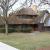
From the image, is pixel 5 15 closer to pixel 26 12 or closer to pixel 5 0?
pixel 5 0

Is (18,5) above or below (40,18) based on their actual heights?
above

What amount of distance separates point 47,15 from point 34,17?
3.36 metres

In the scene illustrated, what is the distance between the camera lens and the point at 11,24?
3350 centimetres

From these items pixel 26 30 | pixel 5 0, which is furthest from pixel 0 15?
pixel 26 30

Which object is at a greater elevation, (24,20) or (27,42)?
(24,20)

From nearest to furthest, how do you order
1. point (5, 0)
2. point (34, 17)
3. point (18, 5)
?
1. point (5, 0)
2. point (18, 5)
3. point (34, 17)

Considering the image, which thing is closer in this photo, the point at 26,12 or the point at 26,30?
the point at 26,30

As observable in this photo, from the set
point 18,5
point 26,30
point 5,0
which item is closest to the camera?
point 5,0

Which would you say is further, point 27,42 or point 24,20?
point 24,20

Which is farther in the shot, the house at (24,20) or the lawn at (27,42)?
the house at (24,20)

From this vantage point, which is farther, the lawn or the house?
the house

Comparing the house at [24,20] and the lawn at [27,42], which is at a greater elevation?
the house at [24,20]

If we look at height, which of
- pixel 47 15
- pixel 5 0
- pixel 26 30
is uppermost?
pixel 5 0

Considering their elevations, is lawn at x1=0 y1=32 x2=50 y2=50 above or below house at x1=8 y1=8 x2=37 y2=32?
below
